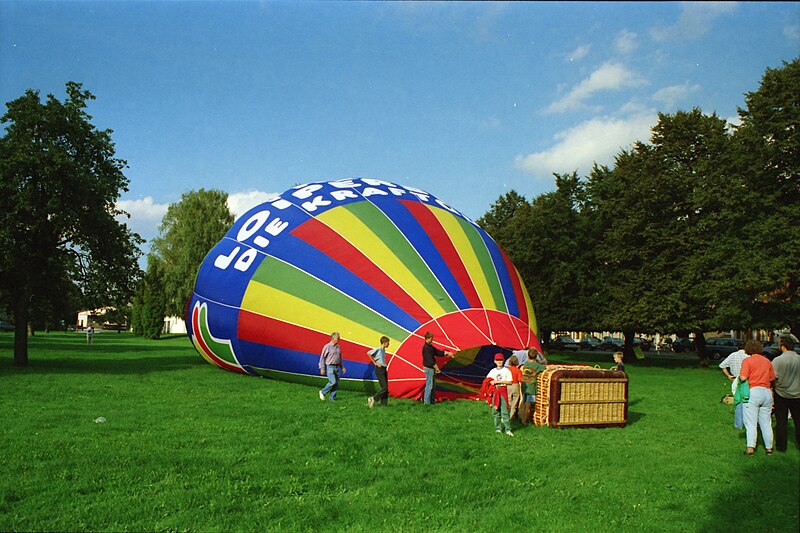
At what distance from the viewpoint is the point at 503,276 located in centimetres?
1379

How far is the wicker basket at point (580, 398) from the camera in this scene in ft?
31.6

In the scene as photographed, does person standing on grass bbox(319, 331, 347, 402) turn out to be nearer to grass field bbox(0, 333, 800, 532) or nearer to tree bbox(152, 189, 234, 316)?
grass field bbox(0, 333, 800, 532)

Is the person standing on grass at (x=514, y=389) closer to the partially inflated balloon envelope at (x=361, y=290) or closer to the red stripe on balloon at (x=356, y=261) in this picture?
the partially inflated balloon envelope at (x=361, y=290)

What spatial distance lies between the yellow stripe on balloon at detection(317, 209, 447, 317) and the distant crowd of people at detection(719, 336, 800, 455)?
524 cm

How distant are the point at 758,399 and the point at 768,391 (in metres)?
0.19

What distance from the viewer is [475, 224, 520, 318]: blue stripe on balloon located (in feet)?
42.8

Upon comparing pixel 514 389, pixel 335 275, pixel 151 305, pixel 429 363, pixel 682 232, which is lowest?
pixel 151 305

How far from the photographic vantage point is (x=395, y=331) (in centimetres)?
1186

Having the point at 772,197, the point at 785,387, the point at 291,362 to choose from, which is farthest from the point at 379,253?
the point at 772,197

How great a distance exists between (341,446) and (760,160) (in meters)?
22.5

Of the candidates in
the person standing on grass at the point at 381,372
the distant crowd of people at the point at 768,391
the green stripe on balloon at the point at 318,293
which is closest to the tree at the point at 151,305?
the green stripe on balloon at the point at 318,293

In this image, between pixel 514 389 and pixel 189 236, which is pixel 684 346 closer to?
pixel 189 236

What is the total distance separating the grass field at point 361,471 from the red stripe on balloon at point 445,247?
7.72 feet

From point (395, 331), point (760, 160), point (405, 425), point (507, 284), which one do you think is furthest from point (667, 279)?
point (405, 425)
